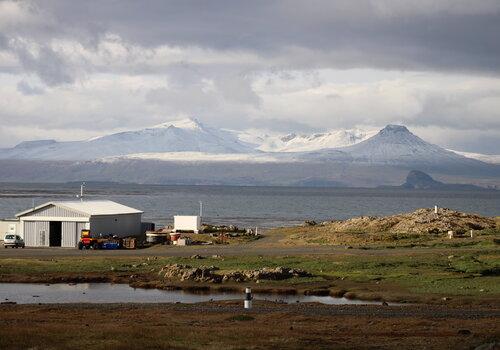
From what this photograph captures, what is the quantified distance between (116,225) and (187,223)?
1549cm

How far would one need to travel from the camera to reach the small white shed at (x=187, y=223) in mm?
114625

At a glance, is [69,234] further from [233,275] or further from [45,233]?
[233,275]

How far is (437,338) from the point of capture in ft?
114

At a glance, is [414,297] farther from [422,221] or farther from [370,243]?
[422,221]

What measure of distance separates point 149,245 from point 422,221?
3395 cm

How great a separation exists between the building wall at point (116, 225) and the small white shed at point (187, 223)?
7.27 m

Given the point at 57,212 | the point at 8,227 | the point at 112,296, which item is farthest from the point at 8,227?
the point at 112,296

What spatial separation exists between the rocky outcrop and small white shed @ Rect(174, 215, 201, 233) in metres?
47.8

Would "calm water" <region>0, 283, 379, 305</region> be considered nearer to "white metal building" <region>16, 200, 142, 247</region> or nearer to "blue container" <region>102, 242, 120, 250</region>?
"blue container" <region>102, 242, 120, 250</region>

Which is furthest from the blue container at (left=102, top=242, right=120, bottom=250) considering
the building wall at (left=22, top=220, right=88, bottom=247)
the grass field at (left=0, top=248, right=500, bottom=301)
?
the grass field at (left=0, top=248, right=500, bottom=301)

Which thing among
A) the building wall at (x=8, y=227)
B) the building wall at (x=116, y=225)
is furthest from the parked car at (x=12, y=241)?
the building wall at (x=116, y=225)

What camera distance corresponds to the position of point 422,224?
107750mm

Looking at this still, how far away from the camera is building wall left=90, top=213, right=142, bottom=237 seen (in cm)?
9681

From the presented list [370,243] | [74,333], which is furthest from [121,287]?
[370,243]
